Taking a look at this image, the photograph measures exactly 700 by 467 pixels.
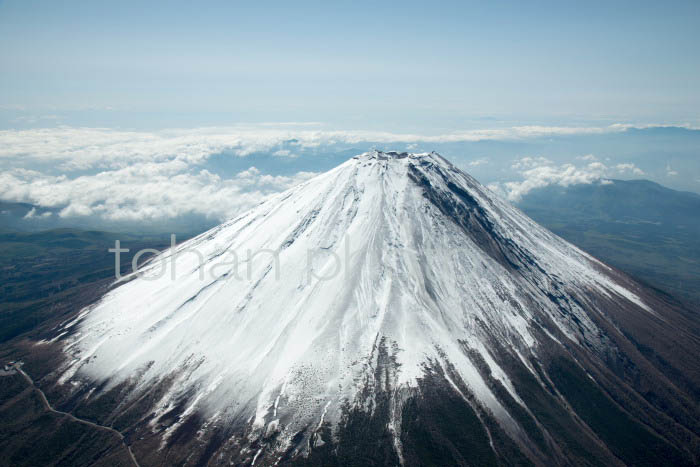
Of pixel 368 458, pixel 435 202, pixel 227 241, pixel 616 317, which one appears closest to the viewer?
pixel 368 458

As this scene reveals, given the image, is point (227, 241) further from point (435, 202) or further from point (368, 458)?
point (368, 458)

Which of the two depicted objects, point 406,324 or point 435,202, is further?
point 435,202

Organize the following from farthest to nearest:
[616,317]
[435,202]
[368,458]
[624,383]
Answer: [435,202]
[616,317]
[624,383]
[368,458]

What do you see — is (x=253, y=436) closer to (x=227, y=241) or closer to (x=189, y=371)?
(x=189, y=371)

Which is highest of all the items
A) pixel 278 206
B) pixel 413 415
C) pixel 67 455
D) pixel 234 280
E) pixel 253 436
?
pixel 278 206

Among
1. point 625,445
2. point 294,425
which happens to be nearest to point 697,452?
point 625,445

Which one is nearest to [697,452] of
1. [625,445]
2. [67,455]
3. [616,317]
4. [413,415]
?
[625,445]

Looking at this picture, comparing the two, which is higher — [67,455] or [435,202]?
[435,202]
